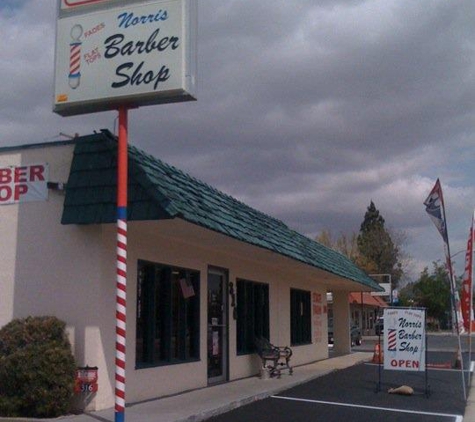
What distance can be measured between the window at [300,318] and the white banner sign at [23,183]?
38.9ft

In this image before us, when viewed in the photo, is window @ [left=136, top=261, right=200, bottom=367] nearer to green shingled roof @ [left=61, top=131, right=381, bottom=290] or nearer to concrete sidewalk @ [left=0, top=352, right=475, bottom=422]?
concrete sidewalk @ [left=0, top=352, right=475, bottom=422]

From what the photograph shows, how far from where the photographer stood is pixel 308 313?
2420 centimetres

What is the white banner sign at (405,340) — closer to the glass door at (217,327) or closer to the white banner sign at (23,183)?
the glass door at (217,327)

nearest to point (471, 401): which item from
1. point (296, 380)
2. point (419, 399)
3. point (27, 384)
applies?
point (419, 399)

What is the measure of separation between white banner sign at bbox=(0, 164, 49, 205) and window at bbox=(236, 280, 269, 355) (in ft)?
21.8

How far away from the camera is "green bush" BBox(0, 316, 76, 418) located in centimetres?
983

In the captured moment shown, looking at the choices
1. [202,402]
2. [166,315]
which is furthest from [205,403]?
[166,315]

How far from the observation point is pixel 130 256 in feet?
38.5

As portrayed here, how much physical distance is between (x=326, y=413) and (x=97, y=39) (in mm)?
7148

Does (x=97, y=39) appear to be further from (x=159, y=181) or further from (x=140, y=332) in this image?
(x=140, y=332)

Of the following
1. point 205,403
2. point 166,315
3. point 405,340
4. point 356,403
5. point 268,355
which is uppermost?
point 166,315

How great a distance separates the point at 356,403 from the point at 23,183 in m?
7.36

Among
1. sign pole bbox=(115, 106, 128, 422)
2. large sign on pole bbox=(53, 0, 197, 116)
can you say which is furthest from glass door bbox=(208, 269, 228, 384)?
large sign on pole bbox=(53, 0, 197, 116)

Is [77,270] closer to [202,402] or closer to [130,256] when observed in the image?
[130,256]
